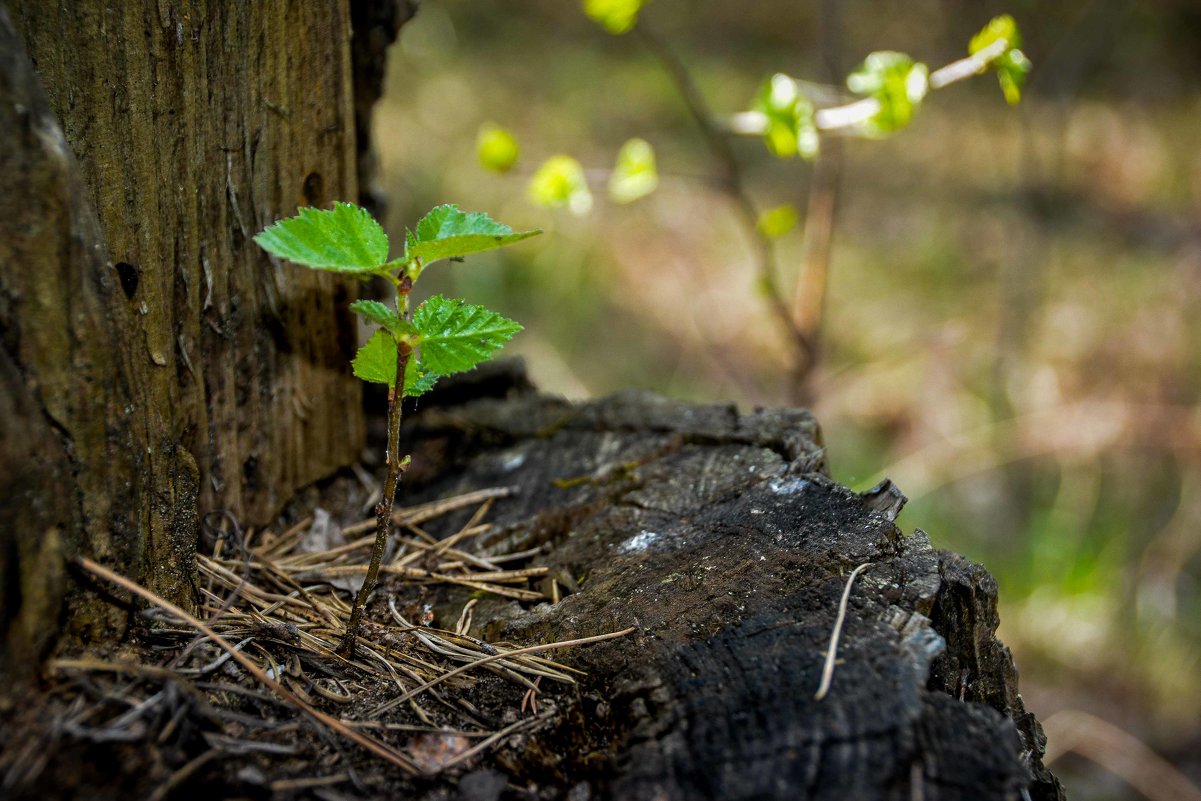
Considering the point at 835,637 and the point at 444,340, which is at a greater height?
the point at 444,340

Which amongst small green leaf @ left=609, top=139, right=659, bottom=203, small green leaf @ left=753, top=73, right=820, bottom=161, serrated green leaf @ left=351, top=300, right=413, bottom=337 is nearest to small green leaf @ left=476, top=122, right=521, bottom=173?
small green leaf @ left=609, top=139, right=659, bottom=203

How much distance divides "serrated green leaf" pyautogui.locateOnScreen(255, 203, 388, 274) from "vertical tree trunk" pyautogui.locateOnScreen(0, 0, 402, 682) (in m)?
0.22

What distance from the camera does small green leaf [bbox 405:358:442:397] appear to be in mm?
1086

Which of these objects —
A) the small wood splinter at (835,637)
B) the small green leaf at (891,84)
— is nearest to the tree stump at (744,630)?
the small wood splinter at (835,637)

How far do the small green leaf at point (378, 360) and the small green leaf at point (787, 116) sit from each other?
36.6 inches

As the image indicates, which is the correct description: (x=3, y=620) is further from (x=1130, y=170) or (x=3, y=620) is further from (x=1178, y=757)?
(x=1130, y=170)

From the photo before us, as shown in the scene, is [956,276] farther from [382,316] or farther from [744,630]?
[382,316]

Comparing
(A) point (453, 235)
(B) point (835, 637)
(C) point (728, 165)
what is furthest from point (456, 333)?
(C) point (728, 165)

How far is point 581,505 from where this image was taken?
4.66 ft

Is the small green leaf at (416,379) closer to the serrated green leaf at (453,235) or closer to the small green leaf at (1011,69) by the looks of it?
the serrated green leaf at (453,235)

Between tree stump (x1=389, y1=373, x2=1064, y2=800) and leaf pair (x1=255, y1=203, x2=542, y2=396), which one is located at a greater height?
leaf pair (x1=255, y1=203, x2=542, y2=396)

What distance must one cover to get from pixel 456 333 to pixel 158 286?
17.2 inches

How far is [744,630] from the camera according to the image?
1.03 metres

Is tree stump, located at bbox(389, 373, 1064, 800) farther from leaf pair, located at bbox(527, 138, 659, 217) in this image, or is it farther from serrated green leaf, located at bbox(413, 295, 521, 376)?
leaf pair, located at bbox(527, 138, 659, 217)
